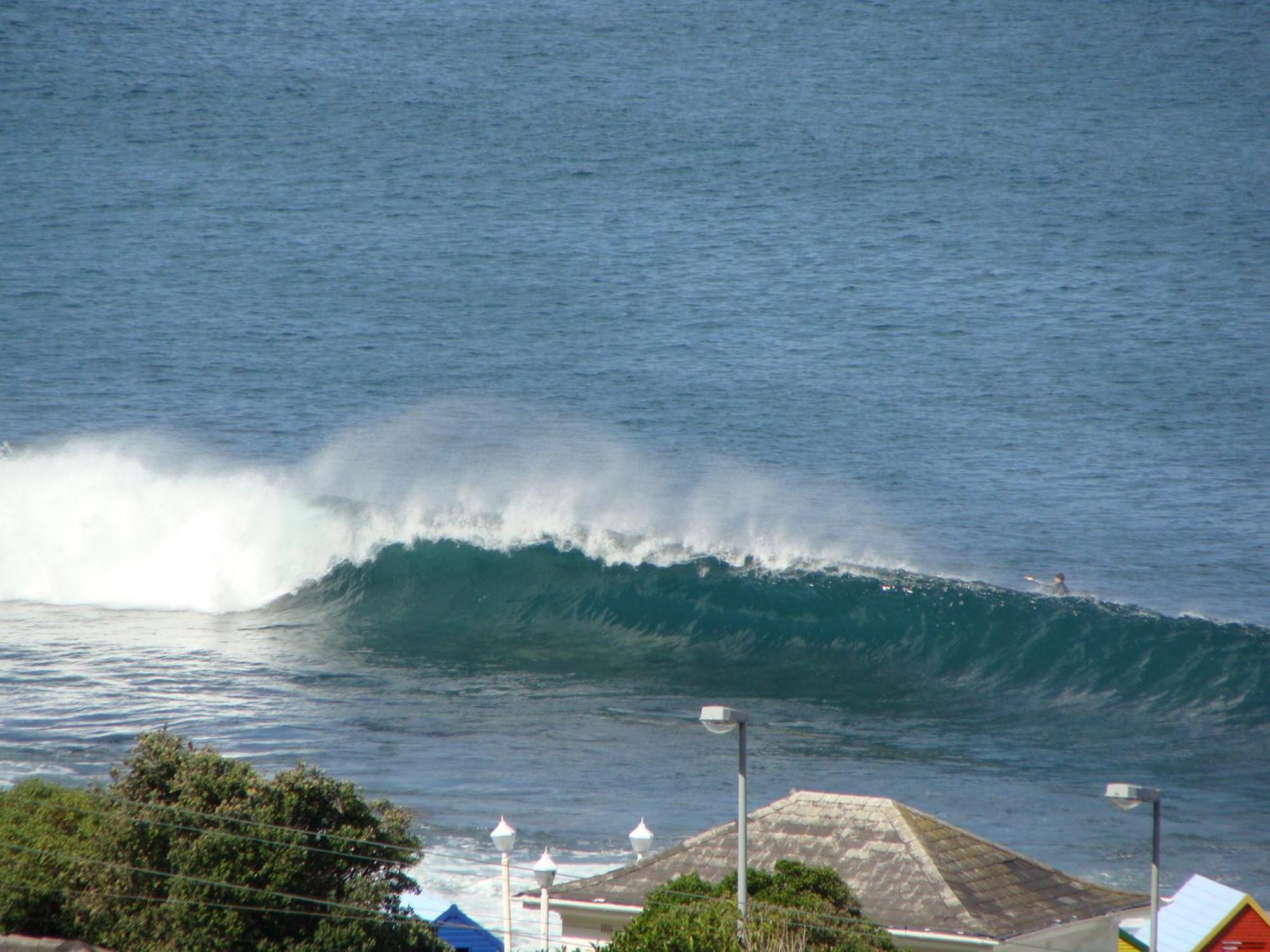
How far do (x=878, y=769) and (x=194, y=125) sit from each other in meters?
84.7

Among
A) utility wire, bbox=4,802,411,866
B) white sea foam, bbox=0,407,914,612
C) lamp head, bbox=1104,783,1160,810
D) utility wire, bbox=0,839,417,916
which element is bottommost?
utility wire, bbox=0,839,417,916

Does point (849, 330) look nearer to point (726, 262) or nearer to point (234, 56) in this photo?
point (726, 262)

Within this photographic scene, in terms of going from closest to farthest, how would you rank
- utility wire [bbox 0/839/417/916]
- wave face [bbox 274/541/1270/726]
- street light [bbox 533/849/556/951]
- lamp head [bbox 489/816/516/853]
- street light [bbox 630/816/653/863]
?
1. utility wire [bbox 0/839/417/916]
2. street light [bbox 533/849/556/951]
3. lamp head [bbox 489/816/516/853]
4. street light [bbox 630/816/653/863]
5. wave face [bbox 274/541/1270/726]

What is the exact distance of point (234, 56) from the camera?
10494 centimetres

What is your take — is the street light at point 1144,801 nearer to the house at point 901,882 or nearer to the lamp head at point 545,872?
the house at point 901,882

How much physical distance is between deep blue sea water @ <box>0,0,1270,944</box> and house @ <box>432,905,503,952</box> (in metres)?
1.85

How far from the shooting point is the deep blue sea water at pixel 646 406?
78.8 feet

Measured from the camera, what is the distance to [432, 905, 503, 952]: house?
1445 centimetres

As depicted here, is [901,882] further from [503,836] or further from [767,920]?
[503,836]

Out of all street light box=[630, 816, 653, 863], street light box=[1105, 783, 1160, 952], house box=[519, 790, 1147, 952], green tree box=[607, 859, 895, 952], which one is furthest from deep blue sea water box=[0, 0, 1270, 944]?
street light box=[1105, 783, 1160, 952]

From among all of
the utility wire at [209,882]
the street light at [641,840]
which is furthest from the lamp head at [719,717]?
the street light at [641,840]

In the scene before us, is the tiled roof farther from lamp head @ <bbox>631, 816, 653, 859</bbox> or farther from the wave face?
the wave face

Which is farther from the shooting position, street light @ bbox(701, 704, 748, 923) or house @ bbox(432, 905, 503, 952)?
house @ bbox(432, 905, 503, 952)

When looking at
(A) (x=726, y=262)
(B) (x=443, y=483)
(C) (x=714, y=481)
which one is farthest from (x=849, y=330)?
(B) (x=443, y=483)
